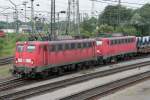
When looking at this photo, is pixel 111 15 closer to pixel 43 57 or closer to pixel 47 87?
pixel 43 57

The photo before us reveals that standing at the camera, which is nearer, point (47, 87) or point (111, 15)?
point (47, 87)

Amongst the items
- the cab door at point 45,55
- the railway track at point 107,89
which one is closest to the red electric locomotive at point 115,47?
the railway track at point 107,89

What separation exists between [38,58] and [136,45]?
2316 centimetres

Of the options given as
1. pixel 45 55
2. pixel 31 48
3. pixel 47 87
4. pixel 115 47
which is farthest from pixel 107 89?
pixel 115 47

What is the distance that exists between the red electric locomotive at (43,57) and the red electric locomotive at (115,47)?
6829 mm

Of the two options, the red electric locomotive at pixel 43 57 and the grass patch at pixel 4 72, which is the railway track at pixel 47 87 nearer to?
the red electric locomotive at pixel 43 57

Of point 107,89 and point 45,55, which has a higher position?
point 45,55

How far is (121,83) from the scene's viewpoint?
26750 mm

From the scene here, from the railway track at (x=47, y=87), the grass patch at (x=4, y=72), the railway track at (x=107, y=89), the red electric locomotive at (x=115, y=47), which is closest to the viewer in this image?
the railway track at (x=107, y=89)

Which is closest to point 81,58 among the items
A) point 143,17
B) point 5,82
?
point 5,82

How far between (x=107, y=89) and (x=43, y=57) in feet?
22.1

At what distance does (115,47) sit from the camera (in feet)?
139

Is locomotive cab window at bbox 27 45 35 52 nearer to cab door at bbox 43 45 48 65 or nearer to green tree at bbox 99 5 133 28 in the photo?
cab door at bbox 43 45 48 65

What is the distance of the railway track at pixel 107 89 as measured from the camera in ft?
70.0
